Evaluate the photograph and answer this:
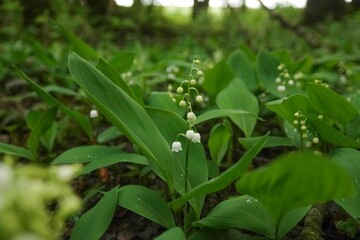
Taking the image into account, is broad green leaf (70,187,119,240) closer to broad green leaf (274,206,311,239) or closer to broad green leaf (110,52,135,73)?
broad green leaf (274,206,311,239)

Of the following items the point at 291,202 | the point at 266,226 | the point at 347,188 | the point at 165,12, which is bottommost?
the point at 165,12

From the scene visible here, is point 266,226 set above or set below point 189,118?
below

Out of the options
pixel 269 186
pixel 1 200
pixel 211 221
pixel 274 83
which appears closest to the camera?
pixel 1 200

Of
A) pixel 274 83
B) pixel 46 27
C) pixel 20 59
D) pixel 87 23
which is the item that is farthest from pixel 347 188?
pixel 87 23

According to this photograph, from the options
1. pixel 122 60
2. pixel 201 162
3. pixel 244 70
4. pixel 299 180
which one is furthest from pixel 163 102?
pixel 299 180

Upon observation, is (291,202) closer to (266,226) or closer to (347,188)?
(347,188)

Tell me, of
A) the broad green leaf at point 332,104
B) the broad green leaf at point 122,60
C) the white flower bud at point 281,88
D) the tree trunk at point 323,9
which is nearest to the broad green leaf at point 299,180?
the broad green leaf at point 332,104
